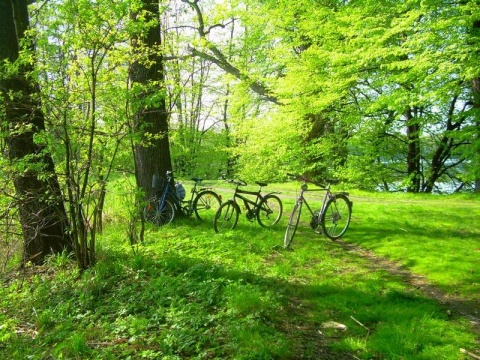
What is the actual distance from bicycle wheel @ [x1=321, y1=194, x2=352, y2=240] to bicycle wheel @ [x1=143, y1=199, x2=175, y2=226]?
321 centimetres

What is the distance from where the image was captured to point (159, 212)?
7883 millimetres

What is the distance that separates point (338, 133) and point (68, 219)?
11.1 meters

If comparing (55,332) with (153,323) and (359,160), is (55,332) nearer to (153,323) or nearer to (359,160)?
(153,323)

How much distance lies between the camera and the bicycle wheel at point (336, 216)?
22.2ft

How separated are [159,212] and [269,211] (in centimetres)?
231

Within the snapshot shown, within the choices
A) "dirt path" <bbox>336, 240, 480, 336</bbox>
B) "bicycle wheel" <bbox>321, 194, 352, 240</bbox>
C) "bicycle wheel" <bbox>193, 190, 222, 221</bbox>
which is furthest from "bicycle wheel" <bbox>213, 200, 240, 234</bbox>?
"dirt path" <bbox>336, 240, 480, 336</bbox>

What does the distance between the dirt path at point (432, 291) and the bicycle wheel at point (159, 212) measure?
385 centimetres

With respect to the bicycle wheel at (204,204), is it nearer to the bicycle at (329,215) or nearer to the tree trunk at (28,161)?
the bicycle at (329,215)

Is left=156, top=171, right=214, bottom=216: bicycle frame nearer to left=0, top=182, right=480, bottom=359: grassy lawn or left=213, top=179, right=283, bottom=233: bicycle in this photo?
left=0, top=182, right=480, bottom=359: grassy lawn

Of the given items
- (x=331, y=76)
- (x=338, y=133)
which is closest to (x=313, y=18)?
(x=331, y=76)

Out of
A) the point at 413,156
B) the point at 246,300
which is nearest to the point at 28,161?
the point at 246,300

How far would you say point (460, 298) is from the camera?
4.38 metres

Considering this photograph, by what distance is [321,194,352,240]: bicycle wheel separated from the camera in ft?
22.2

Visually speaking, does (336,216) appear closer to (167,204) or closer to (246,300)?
(246,300)
